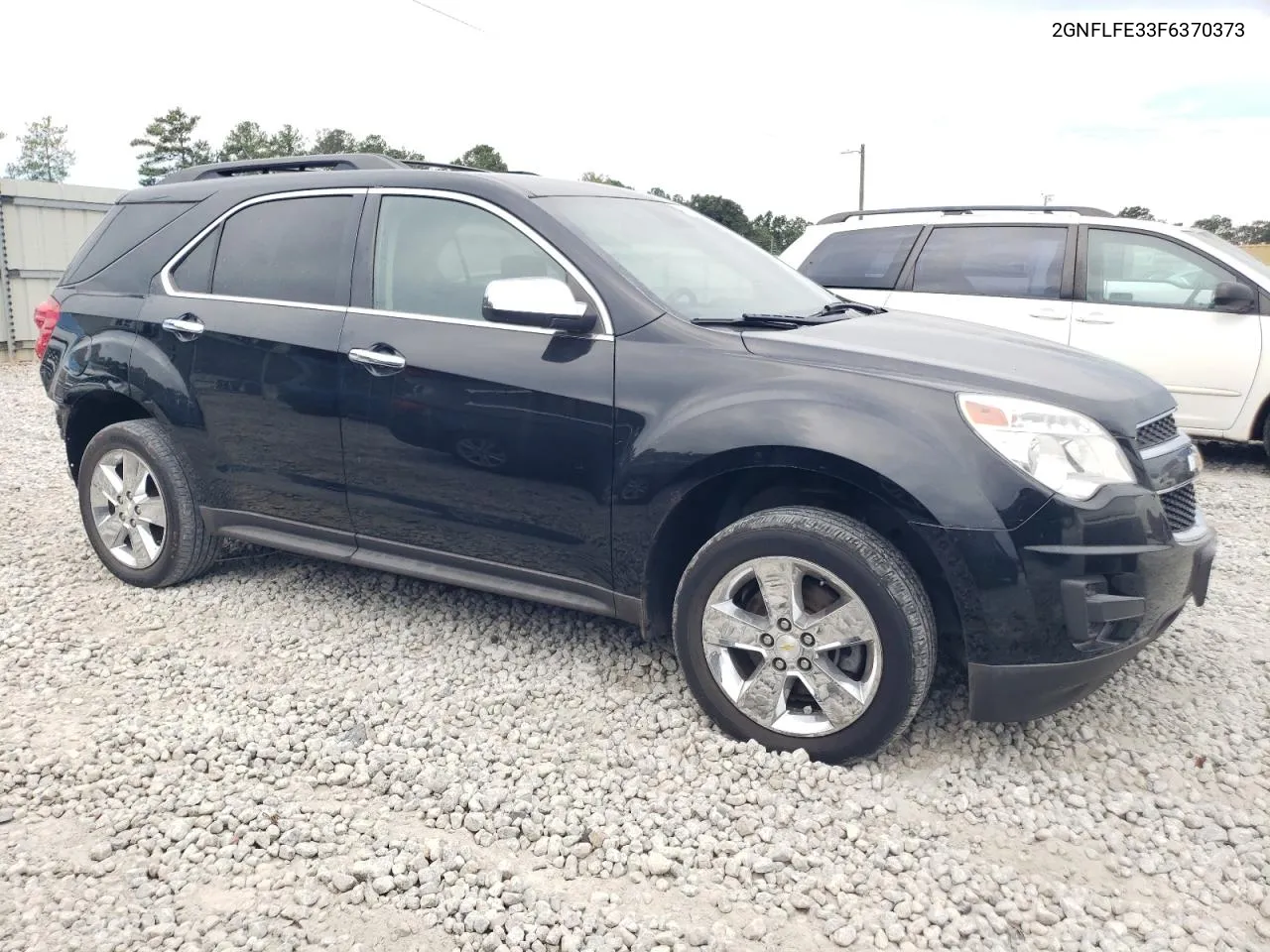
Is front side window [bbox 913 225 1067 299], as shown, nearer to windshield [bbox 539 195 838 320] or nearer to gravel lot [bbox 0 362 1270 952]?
windshield [bbox 539 195 838 320]

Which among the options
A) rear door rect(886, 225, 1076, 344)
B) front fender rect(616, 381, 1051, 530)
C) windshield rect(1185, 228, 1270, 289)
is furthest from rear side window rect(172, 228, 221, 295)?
windshield rect(1185, 228, 1270, 289)

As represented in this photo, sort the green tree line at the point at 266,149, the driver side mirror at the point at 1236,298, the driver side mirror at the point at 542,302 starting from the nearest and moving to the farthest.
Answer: the driver side mirror at the point at 542,302 < the driver side mirror at the point at 1236,298 < the green tree line at the point at 266,149

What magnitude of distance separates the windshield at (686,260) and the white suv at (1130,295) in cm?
292

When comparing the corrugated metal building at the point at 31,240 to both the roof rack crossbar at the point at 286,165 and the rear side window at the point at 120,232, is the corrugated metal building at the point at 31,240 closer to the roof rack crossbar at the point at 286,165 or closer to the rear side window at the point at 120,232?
the rear side window at the point at 120,232

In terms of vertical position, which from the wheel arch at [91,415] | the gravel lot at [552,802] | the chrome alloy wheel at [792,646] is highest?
the wheel arch at [91,415]

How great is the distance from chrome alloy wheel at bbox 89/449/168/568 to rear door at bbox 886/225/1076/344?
5082 mm

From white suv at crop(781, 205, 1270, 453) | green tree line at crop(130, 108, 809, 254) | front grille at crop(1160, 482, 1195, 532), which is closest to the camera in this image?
front grille at crop(1160, 482, 1195, 532)

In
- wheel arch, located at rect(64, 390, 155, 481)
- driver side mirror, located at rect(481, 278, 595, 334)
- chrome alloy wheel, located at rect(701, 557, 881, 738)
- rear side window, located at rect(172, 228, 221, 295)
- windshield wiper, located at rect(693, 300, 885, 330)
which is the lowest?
chrome alloy wheel, located at rect(701, 557, 881, 738)

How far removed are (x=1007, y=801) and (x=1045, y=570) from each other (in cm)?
72

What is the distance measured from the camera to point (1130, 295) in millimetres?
7363

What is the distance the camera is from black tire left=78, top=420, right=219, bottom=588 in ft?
14.8

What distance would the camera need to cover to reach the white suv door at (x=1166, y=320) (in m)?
7.24

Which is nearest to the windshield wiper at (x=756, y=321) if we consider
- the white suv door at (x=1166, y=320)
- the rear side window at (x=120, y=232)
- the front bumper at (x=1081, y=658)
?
the front bumper at (x=1081, y=658)

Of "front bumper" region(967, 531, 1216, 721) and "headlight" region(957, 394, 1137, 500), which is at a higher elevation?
"headlight" region(957, 394, 1137, 500)
